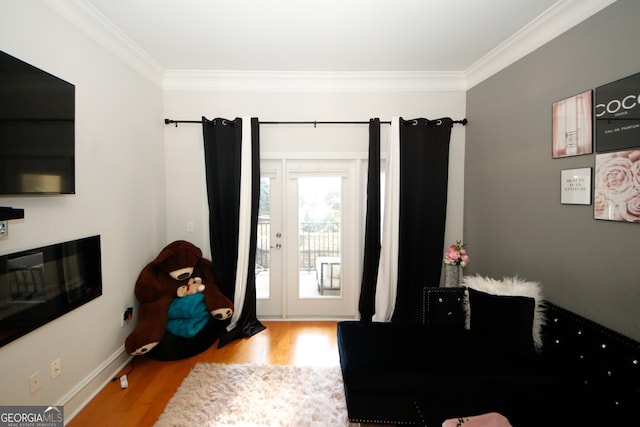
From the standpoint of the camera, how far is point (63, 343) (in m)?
1.77

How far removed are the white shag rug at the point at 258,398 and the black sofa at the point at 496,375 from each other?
1.23ft

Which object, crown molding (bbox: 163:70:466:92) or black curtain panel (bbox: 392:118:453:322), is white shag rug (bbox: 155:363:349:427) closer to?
black curtain panel (bbox: 392:118:453:322)

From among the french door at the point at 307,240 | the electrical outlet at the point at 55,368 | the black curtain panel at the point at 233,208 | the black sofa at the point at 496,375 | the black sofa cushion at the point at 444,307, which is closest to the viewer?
the black sofa at the point at 496,375

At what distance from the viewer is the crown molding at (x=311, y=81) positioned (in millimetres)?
2875

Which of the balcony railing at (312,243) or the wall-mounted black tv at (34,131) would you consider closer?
the wall-mounted black tv at (34,131)

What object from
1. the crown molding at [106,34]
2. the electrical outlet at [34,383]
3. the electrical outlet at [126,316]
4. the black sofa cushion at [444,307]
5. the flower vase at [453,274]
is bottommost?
→ the electrical outlet at [34,383]

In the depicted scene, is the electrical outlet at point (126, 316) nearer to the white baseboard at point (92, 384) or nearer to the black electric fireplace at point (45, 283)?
the white baseboard at point (92, 384)

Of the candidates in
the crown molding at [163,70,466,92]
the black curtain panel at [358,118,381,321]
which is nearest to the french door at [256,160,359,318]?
the black curtain panel at [358,118,381,321]

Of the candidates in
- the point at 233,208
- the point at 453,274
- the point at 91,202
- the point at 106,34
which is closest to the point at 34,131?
the point at 91,202

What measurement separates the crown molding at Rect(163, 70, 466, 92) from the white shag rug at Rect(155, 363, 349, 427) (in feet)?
9.15

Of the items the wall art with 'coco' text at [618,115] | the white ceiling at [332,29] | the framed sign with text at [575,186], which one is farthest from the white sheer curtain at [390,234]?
the wall art with 'coco' text at [618,115]

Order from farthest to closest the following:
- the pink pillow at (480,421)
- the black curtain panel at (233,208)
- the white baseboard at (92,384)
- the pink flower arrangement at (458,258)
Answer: the black curtain panel at (233,208) < the pink flower arrangement at (458,258) < the white baseboard at (92,384) < the pink pillow at (480,421)

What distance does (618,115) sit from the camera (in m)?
1.58

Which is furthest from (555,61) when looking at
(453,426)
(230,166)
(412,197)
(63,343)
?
(63,343)
